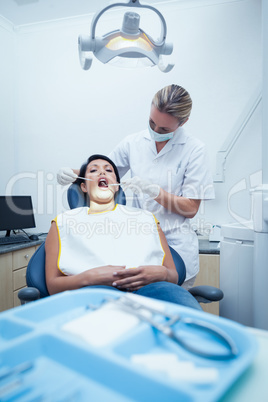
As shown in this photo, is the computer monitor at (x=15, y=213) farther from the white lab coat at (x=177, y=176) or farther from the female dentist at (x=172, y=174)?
the white lab coat at (x=177, y=176)

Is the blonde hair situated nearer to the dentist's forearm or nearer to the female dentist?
the female dentist

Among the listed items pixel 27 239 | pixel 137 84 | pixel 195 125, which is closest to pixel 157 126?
pixel 195 125

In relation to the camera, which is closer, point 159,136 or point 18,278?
point 159,136

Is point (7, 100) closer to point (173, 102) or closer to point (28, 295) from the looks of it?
point (173, 102)

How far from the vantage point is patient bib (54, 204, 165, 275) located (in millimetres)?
1321

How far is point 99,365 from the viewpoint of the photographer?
0.45 metres

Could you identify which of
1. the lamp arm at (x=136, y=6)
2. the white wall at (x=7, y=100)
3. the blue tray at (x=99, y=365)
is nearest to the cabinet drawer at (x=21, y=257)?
the white wall at (x=7, y=100)

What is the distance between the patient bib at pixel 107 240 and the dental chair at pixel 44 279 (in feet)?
0.32

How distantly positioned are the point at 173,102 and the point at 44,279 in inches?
38.5

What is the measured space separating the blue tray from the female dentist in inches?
39.4

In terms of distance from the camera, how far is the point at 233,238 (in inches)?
49.4

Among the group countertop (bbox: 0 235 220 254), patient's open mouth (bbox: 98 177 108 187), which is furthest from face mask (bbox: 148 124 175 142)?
countertop (bbox: 0 235 220 254)

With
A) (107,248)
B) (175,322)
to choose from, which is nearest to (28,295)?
(107,248)

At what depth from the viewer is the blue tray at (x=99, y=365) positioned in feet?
1.32
